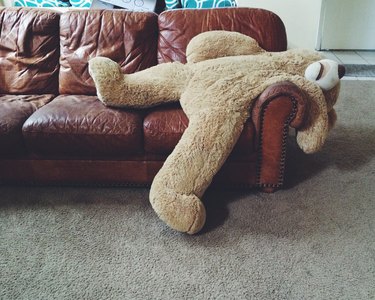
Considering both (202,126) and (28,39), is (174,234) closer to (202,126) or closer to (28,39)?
(202,126)

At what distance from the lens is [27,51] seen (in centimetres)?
222

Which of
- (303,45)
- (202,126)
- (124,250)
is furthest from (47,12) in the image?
(303,45)

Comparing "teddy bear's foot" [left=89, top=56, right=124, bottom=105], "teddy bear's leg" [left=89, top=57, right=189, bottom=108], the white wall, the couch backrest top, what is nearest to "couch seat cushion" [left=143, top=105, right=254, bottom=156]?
"teddy bear's leg" [left=89, top=57, right=189, bottom=108]

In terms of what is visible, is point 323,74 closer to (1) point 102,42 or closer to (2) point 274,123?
(2) point 274,123

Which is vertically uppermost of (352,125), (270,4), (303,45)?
(270,4)

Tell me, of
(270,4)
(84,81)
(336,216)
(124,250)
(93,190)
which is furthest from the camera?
(270,4)

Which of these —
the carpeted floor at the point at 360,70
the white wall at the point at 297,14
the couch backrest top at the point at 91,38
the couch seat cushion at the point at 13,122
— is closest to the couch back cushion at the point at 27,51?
the couch backrest top at the point at 91,38

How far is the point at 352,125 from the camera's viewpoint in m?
2.57

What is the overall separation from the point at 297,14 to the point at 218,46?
1.42m

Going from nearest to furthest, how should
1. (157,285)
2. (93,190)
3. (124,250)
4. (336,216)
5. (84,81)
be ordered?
(157,285) → (124,250) → (336,216) → (93,190) → (84,81)

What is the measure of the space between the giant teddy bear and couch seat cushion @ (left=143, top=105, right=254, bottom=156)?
0.06 metres

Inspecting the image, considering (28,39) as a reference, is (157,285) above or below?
below

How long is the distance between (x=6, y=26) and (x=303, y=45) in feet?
7.66

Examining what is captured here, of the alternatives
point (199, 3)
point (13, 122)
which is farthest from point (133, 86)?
point (199, 3)
